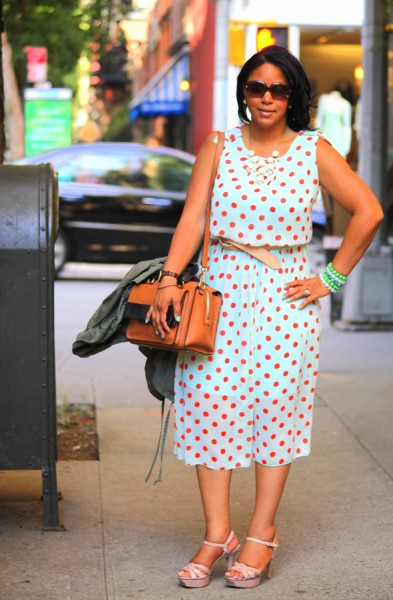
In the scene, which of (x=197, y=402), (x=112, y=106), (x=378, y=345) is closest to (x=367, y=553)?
(x=197, y=402)

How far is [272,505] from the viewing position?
13.6 feet

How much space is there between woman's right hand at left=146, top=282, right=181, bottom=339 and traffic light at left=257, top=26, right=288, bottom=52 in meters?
7.03

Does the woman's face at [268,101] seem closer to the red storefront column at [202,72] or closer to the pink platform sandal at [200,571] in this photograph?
the pink platform sandal at [200,571]

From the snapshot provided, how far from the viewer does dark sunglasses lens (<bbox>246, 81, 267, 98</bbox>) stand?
3.98 metres

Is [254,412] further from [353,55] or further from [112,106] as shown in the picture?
[112,106]

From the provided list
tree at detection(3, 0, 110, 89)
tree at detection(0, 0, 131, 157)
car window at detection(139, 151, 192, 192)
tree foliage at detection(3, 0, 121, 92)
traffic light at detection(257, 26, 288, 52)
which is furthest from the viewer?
tree foliage at detection(3, 0, 121, 92)

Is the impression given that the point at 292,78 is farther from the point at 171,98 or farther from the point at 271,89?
the point at 171,98

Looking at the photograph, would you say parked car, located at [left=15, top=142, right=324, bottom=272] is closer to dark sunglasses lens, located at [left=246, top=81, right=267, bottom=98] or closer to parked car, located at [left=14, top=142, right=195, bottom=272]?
parked car, located at [left=14, top=142, right=195, bottom=272]

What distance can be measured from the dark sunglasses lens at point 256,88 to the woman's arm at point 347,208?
0.26 metres

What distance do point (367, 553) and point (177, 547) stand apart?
71 cm

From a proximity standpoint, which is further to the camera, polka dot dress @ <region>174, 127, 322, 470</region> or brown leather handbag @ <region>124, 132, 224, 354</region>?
polka dot dress @ <region>174, 127, 322, 470</region>

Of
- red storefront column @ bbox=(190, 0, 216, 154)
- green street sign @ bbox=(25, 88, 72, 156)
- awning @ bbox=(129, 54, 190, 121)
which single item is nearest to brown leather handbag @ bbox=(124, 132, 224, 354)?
green street sign @ bbox=(25, 88, 72, 156)

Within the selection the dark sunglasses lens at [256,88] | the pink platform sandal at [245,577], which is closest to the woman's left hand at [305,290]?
the dark sunglasses lens at [256,88]

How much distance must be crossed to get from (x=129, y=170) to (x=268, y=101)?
10206mm
